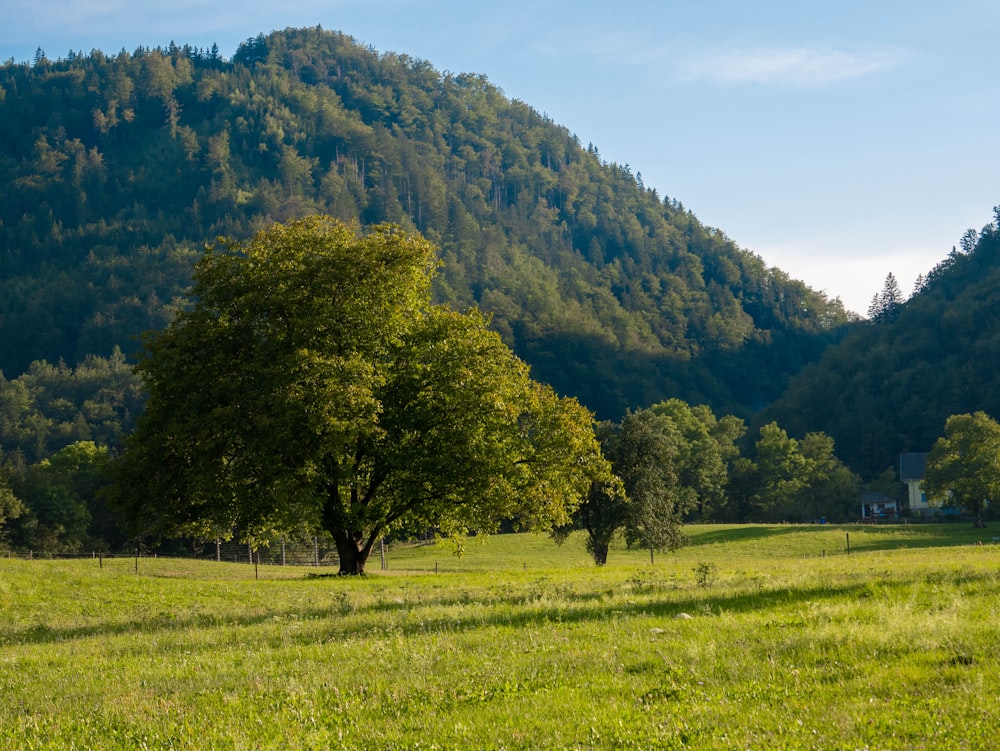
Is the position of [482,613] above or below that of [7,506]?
above

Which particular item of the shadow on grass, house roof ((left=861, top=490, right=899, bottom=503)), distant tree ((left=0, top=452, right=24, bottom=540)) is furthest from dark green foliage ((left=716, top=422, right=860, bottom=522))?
the shadow on grass

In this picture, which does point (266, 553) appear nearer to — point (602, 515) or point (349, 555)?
point (602, 515)

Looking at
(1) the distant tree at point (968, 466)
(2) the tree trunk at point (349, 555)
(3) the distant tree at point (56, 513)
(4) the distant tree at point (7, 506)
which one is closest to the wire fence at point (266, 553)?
(3) the distant tree at point (56, 513)

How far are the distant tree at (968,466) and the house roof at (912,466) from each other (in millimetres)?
52648

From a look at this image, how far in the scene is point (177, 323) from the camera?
38.9 metres

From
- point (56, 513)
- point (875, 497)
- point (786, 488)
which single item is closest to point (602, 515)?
point (56, 513)

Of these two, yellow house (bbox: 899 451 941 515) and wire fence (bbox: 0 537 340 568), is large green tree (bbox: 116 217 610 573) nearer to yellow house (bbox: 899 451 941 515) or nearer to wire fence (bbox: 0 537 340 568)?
wire fence (bbox: 0 537 340 568)

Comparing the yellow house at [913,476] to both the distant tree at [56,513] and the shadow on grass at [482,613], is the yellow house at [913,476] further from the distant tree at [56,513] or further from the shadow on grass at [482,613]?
the shadow on grass at [482,613]

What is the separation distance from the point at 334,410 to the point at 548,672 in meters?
22.5

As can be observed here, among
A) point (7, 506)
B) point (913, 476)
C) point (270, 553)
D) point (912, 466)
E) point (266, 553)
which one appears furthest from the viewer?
point (912, 466)

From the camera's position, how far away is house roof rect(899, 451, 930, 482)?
156 metres

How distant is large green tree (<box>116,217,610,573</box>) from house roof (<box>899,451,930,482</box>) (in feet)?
437

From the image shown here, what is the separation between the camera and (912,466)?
520ft

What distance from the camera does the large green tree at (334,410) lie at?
114 feet
